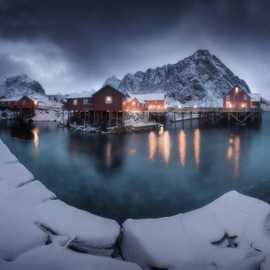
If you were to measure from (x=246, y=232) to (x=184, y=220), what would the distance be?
1.73m

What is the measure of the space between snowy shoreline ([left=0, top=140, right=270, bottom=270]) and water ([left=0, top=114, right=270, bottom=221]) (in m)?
3.55

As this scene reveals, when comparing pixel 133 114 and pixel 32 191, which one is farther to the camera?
pixel 133 114

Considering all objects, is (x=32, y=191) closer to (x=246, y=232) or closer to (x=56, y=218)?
(x=56, y=218)

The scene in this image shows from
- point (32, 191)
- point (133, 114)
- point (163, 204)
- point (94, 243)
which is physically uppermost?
point (133, 114)

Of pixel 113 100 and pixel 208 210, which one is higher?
pixel 113 100

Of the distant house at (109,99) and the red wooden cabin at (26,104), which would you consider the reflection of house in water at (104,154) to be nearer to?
the distant house at (109,99)

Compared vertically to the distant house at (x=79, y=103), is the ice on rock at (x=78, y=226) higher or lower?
lower

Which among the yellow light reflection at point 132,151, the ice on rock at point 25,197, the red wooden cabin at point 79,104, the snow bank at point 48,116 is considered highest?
the red wooden cabin at point 79,104

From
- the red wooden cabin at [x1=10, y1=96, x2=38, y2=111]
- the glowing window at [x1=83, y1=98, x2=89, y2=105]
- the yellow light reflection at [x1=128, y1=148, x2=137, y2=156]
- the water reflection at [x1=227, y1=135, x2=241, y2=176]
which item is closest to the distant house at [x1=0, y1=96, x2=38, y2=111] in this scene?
the red wooden cabin at [x1=10, y1=96, x2=38, y2=111]

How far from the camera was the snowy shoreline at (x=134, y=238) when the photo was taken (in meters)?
4.86

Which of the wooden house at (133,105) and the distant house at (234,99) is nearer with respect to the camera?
the wooden house at (133,105)

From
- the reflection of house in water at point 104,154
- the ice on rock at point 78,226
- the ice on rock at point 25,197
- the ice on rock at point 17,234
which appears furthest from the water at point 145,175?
the ice on rock at point 17,234

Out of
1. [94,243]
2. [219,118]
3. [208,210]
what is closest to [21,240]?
[94,243]

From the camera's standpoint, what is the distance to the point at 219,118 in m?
75.6
